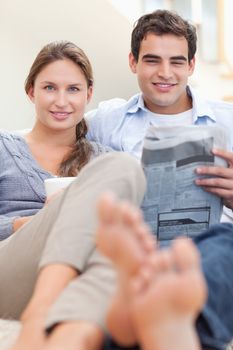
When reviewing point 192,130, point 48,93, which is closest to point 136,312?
point 192,130

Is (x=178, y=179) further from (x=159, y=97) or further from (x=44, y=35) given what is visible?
(x=44, y=35)

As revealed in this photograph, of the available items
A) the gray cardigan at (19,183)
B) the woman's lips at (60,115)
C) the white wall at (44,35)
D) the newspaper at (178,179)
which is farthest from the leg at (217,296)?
the white wall at (44,35)

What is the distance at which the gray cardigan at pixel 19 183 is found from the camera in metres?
1.34

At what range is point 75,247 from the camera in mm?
730

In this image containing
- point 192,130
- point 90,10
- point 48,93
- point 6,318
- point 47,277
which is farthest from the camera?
point 90,10

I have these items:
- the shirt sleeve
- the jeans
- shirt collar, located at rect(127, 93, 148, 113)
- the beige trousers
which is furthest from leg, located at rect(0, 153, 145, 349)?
shirt collar, located at rect(127, 93, 148, 113)

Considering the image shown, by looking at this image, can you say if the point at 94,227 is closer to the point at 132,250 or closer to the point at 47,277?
the point at 47,277

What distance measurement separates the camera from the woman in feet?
2.13

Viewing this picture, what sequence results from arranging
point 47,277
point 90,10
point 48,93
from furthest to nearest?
point 90,10, point 48,93, point 47,277

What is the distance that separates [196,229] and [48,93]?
57 centimetres

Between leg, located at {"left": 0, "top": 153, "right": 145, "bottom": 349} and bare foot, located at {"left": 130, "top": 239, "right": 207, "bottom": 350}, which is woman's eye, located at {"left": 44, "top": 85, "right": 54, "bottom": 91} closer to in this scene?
leg, located at {"left": 0, "top": 153, "right": 145, "bottom": 349}

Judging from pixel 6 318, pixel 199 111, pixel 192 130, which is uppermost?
pixel 192 130

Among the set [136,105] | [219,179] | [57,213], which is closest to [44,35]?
[136,105]

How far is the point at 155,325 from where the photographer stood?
52cm
